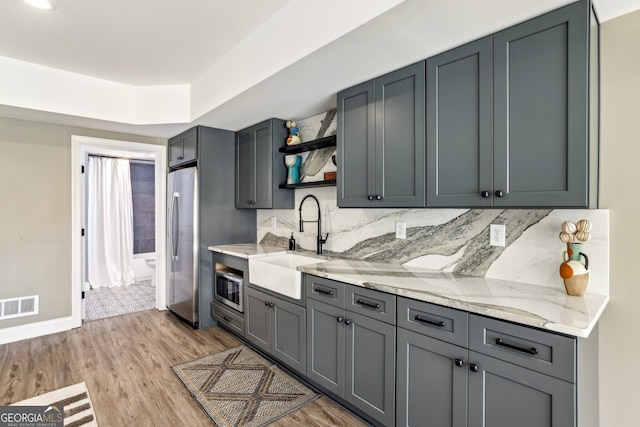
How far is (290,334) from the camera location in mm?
2406

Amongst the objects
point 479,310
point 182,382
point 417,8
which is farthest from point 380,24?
point 182,382

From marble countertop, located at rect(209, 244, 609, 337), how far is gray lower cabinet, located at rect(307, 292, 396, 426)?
231mm

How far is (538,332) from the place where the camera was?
123 cm

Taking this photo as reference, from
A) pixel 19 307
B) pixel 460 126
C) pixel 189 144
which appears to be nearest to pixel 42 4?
pixel 189 144

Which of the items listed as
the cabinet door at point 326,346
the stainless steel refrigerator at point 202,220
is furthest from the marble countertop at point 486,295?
the stainless steel refrigerator at point 202,220

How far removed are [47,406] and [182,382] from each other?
85 cm

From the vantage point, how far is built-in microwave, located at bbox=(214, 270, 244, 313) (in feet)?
10.00

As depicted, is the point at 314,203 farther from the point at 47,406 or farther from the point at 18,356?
the point at 18,356

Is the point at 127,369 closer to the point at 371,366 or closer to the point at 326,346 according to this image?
the point at 326,346

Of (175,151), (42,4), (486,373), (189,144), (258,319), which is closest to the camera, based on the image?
(486,373)

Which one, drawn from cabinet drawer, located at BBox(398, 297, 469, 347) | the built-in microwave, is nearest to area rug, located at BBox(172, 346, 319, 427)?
the built-in microwave

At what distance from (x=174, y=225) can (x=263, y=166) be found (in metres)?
1.47

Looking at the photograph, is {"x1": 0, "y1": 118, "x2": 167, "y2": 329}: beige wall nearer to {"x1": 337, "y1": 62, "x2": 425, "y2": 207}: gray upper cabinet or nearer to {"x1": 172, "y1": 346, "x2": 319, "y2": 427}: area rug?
{"x1": 172, "y1": 346, "x2": 319, "y2": 427}: area rug

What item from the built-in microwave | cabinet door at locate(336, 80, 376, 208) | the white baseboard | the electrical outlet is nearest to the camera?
the electrical outlet
